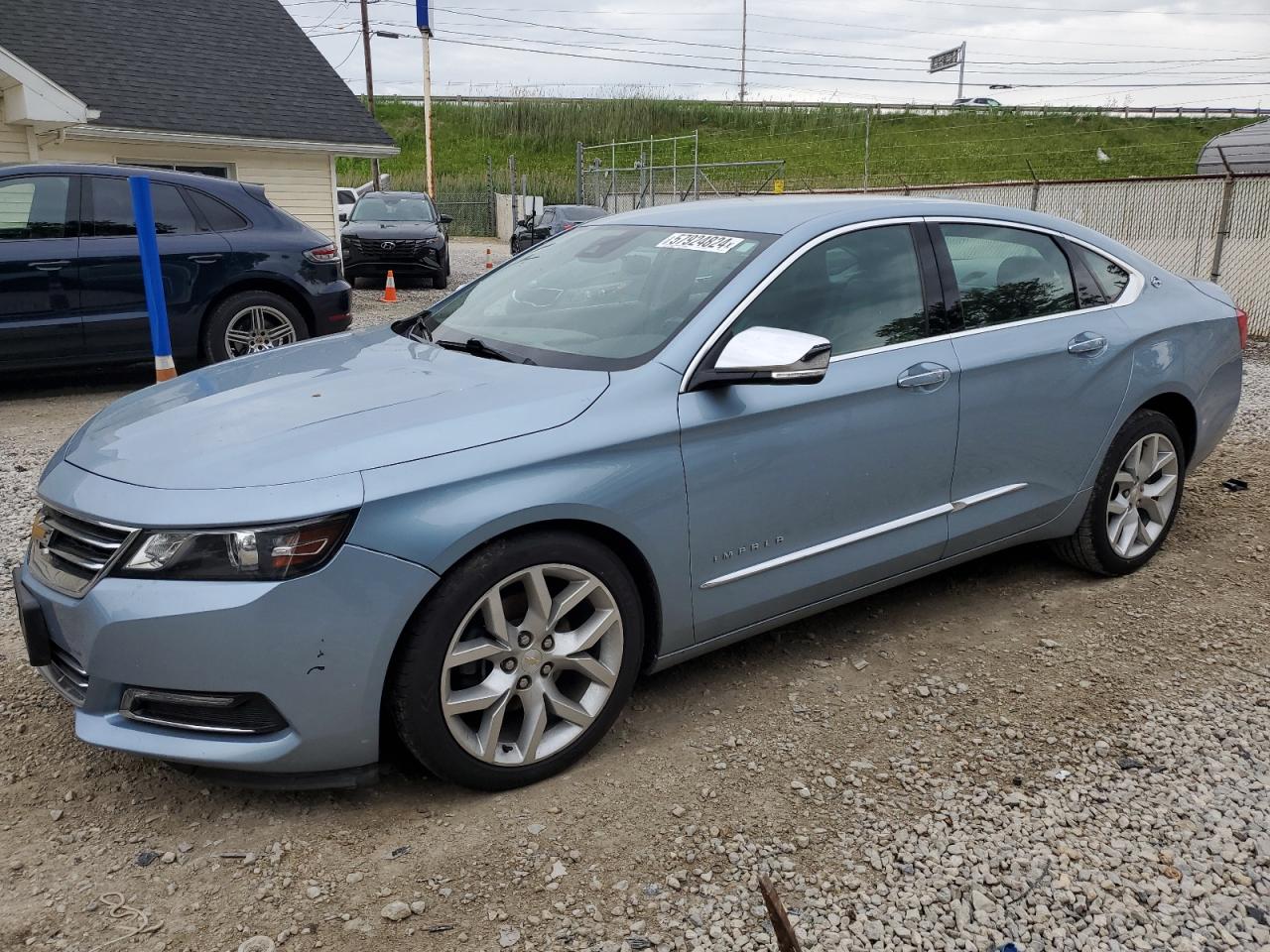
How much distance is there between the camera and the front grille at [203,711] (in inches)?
96.7

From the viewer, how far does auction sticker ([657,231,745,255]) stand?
3.46 metres

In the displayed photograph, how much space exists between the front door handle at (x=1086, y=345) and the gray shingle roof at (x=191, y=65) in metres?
13.3

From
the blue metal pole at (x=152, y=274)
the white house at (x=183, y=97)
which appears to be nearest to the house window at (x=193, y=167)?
the white house at (x=183, y=97)

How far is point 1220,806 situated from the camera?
109 inches

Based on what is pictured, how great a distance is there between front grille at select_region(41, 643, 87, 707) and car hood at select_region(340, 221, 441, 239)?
14671 mm

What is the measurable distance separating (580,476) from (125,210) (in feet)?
21.8

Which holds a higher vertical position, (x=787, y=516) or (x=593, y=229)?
(x=593, y=229)

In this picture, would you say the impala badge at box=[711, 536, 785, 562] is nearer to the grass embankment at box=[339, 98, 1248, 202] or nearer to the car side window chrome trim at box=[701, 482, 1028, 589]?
the car side window chrome trim at box=[701, 482, 1028, 589]

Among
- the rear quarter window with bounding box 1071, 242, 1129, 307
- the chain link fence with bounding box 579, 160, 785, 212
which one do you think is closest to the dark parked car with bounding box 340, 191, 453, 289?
the chain link fence with bounding box 579, 160, 785, 212

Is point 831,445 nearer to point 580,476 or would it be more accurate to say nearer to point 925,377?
point 925,377

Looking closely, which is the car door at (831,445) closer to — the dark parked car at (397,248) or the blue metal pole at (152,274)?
the blue metal pole at (152,274)

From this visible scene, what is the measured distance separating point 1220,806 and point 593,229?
2.92 m

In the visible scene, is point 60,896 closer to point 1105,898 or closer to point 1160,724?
point 1105,898

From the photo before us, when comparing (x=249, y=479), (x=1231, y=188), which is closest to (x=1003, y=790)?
(x=249, y=479)
